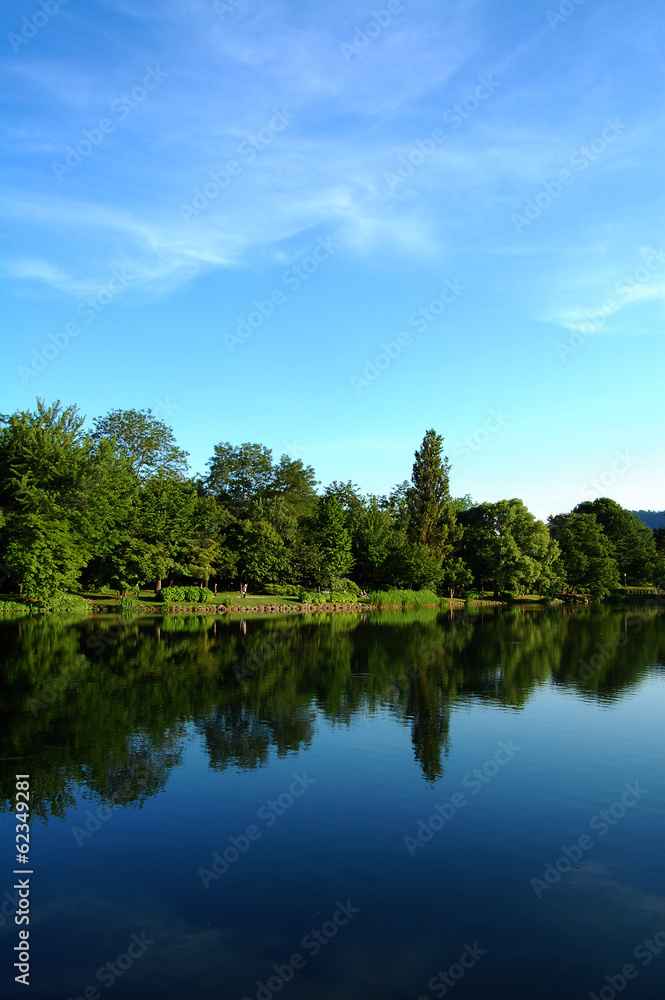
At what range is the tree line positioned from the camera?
47844 millimetres

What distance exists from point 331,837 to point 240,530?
5641 cm

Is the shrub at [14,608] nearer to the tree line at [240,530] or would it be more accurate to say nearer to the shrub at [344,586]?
the tree line at [240,530]

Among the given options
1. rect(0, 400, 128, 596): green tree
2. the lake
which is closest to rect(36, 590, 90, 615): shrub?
rect(0, 400, 128, 596): green tree

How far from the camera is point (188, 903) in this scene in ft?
29.4

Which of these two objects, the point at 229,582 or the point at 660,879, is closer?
the point at 660,879

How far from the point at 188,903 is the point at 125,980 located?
5.39 feet

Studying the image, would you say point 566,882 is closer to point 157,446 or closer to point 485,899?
point 485,899

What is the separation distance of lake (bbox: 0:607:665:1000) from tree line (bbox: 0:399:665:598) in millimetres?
25796

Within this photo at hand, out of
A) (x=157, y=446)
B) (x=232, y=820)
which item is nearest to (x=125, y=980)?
(x=232, y=820)

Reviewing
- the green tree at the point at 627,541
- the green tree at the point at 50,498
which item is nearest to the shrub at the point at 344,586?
the green tree at the point at 50,498

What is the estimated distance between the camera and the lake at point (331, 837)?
7680 millimetres

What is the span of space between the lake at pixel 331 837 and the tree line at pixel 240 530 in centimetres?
2580

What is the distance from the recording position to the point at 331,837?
36.6 ft

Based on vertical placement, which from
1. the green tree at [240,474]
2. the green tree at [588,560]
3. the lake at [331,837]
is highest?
the green tree at [240,474]
